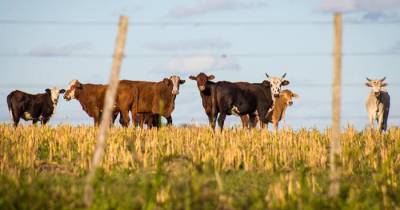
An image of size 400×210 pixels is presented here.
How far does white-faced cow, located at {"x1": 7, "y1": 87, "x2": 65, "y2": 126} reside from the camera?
1227 inches

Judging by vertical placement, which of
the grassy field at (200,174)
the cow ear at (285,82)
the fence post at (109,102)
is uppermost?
the cow ear at (285,82)

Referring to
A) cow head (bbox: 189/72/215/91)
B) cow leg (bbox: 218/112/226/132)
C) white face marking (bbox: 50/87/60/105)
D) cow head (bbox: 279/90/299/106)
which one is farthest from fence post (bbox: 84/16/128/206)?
white face marking (bbox: 50/87/60/105)

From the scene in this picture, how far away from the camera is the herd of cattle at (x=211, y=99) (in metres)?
23.5

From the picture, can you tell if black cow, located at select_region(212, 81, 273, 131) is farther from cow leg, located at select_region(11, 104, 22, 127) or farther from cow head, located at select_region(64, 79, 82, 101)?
cow leg, located at select_region(11, 104, 22, 127)

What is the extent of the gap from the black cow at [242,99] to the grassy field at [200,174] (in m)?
4.07

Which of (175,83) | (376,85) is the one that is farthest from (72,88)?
(376,85)

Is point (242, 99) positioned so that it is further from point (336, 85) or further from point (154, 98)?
point (336, 85)

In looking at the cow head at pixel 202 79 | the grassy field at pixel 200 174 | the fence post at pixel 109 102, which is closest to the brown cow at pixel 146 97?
the cow head at pixel 202 79

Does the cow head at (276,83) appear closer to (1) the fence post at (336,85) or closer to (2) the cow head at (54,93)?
(2) the cow head at (54,93)

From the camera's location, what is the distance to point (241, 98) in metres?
24.0

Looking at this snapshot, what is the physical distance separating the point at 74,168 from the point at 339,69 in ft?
15.5

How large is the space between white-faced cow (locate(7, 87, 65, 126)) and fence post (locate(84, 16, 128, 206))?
904 inches

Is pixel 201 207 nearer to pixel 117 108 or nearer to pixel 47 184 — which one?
pixel 47 184

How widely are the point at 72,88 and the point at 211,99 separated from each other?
692 cm
